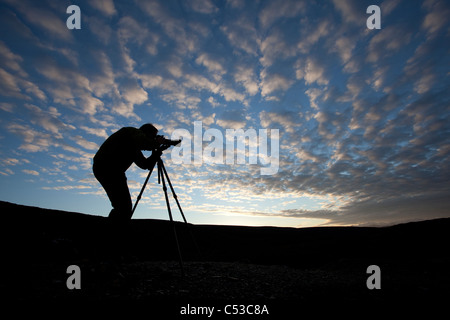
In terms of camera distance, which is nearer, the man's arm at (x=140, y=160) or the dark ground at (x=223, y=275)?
the dark ground at (x=223, y=275)

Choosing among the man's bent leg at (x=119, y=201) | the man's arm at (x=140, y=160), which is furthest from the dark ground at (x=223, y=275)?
the man's arm at (x=140, y=160)

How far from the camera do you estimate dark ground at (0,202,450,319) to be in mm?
2893

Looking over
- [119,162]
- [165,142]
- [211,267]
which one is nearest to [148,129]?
[165,142]

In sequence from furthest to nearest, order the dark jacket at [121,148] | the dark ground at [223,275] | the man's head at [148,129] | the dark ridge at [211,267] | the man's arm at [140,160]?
the man's head at [148,129] < the man's arm at [140,160] < the dark jacket at [121,148] < the dark ridge at [211,267] < the dark ground at [223,275]

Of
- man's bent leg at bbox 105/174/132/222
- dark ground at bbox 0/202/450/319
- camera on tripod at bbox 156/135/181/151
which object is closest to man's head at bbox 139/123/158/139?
camera on tripod at bbox 156/135/181/151

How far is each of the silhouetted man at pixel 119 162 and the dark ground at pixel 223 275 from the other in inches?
17.4

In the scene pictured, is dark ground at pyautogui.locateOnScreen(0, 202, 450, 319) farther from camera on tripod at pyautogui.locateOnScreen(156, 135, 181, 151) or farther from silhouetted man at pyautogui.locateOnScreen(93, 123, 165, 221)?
camera on tripod at pyautogui.locateOnScreen(156, 135, 181, 151)

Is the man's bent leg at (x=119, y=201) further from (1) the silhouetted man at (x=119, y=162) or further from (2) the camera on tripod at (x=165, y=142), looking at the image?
(2) the camera on tripod at (x=165, y=142)

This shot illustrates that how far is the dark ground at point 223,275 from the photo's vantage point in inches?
114

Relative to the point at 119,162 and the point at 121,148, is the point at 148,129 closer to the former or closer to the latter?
the point at 121,148

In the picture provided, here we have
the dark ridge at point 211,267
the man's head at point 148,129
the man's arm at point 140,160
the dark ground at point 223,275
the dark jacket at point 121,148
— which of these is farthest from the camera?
the man's head at point 148,129

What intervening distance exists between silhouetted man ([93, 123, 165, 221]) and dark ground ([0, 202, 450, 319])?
442 mm
